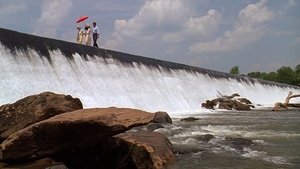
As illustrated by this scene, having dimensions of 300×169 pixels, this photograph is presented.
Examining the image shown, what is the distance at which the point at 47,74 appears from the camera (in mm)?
19984

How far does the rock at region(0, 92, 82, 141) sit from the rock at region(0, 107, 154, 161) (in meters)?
1.18

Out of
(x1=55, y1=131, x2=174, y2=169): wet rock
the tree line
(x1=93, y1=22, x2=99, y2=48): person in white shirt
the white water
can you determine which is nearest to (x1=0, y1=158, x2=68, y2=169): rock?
(x1=55, y1=131, x2=174, y2=169): wet rock

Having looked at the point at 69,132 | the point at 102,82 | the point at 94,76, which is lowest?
the point at 69,132

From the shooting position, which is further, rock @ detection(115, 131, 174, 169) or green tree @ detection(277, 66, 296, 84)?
green tree @ detection(277, 66, 296, 84)

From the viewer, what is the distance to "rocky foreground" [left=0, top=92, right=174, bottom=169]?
804cm

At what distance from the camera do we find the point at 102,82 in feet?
78.5

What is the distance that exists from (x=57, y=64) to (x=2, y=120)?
11432 mm

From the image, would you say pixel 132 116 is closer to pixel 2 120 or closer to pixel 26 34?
pixel 2 120

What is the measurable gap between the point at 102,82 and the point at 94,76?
2.09 feet

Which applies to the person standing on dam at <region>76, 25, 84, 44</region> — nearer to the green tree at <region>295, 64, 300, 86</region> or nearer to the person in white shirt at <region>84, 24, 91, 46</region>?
the person in white shirt at <region>84, 24, 91, 46</region>

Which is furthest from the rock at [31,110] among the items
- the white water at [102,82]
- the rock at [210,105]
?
the rock at [210,105]

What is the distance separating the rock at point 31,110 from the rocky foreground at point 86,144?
1.13m

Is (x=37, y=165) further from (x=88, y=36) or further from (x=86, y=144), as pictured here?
(x=88, y=36)

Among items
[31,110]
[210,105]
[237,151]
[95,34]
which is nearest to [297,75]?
[210,105]
